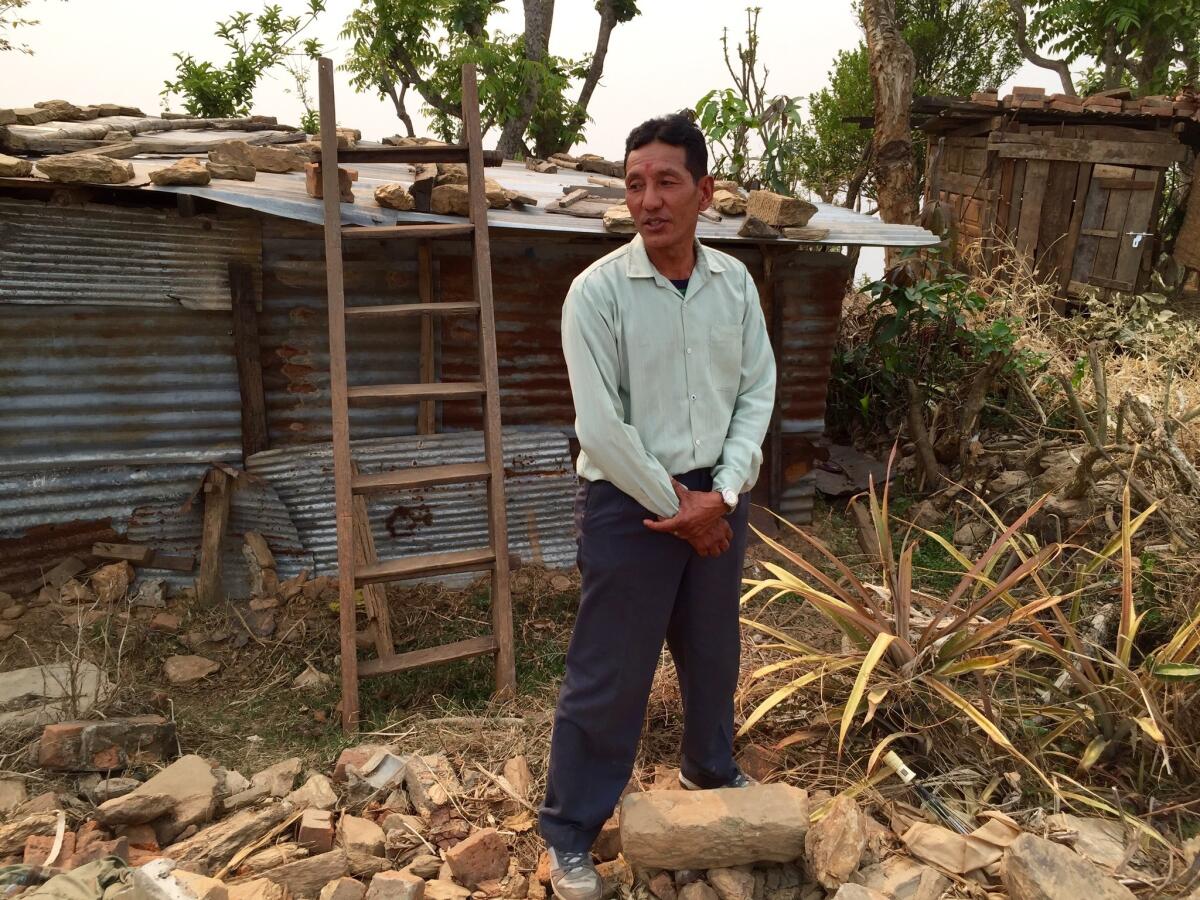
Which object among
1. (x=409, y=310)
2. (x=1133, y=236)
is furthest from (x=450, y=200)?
(x=1133, y=236)

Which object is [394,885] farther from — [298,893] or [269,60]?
[269,60]

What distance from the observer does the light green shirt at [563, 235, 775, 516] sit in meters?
2.34

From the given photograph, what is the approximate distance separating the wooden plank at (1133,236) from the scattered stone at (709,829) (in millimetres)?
9163

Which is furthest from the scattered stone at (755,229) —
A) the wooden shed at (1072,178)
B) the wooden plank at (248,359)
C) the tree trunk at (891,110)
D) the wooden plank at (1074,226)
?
the wooden plank at (1074,226)

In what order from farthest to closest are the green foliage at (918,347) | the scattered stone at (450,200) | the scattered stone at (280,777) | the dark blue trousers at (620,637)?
1. the green foliage at (918,347)
2. the scattered stone at (450,200)
3. the scattered stone at (280,777)
4. the dark blue trousers at (620,637)

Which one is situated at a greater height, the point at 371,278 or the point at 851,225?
the point at 851,225

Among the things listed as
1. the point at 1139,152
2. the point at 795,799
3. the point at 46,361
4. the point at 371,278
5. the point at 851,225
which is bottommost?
the point at 795,799

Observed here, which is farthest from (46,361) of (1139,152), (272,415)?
(1139,152)

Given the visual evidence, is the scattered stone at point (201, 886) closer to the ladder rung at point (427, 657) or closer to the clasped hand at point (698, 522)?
the ladder rung at point (427, 657)

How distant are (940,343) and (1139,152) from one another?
4.81 m

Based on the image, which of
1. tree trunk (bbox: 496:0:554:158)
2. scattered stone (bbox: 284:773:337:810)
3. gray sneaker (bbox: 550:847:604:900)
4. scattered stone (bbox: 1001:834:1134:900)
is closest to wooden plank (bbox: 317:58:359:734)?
scattered stone (bbox: 284:773:337:810)

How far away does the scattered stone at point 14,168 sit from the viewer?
12.7ft

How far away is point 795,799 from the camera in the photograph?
2730 mm

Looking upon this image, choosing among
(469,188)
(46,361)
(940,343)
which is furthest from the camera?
(940,343)
